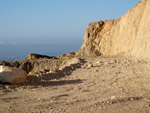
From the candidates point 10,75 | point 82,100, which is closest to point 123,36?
point 10,75

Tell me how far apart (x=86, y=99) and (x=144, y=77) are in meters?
3.49

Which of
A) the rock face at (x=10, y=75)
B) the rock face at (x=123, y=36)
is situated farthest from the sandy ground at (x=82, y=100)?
the rock face at (x=123, y=36)

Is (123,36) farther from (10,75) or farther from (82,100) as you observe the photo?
(82,100)

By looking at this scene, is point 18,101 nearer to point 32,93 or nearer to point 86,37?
point 32,93

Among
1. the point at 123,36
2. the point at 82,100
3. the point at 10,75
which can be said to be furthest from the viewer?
the point at 123,36

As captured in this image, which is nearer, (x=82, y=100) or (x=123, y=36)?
(x=82, y=100)

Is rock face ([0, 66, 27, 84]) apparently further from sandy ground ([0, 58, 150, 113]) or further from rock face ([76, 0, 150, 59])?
rock face ([76, 0, 150, 59])

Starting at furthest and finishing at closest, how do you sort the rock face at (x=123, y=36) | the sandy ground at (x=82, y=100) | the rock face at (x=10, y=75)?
the rock face at (x=123, y=36)
the rock face at (x=10, y=75)
the sandy ground at (x=82, y=100)

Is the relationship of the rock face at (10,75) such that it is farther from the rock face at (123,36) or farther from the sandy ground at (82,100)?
the rock face at (123,36)

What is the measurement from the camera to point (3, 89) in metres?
6.14

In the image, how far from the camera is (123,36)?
17.0m

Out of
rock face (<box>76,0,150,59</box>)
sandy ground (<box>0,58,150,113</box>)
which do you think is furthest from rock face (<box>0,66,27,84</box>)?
rock face (<box>76,0,150,59</box>)

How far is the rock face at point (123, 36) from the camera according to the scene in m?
12.2

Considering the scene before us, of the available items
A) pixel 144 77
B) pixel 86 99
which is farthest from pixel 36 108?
pixel 144 77
